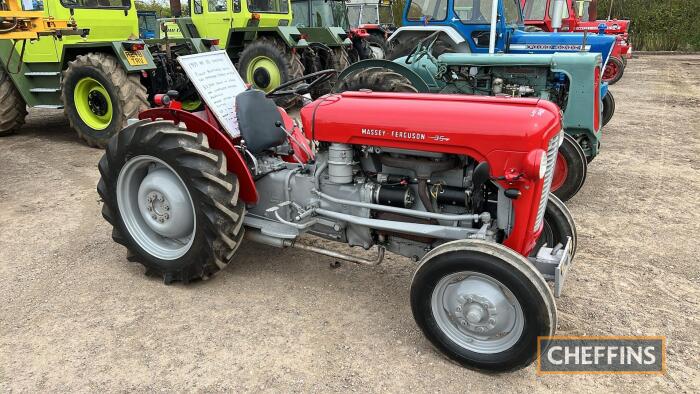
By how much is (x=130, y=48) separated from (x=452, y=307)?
18.2ft

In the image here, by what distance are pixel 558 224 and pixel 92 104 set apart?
19.1ft

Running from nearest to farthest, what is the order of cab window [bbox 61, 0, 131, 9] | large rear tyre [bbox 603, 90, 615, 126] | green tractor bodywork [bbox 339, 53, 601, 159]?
green tractor bodywork [bbox 339, 53, 601, 159] → cab window [bbox 61, 0, 131, 9] → large rear tyre [bbox 603, 90, 615, 126]

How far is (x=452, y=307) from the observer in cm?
243

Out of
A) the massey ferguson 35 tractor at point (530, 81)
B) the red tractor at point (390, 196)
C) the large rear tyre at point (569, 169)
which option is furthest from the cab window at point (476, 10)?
the red tractor at point (390, 196)

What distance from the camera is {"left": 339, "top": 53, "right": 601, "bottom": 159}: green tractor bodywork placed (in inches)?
191

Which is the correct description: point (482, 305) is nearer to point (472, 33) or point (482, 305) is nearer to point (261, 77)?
point (472, 33)

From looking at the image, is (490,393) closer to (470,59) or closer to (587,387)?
(587,387)

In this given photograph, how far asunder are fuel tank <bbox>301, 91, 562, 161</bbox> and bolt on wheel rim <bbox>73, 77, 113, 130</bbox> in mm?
4533

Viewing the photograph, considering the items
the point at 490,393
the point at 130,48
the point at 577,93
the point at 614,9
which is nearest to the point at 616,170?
the point at 577,93

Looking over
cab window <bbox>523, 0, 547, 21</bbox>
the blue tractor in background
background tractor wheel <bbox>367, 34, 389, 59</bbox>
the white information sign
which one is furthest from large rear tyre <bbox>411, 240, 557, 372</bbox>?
background tractor wheel <bbox>367, 34, 389, 59</bbox>

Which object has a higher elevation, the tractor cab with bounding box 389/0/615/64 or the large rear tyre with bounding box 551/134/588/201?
the tractor cab with bounding box 389/0/615/64

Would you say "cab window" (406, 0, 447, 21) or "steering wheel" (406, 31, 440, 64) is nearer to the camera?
"steering wheel" (406, 31, 440, 64)

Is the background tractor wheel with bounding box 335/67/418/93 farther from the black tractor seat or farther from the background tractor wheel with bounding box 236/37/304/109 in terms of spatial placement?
the background tractor wheel with bounding box 236/37/304/109

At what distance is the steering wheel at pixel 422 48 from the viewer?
6.09m
